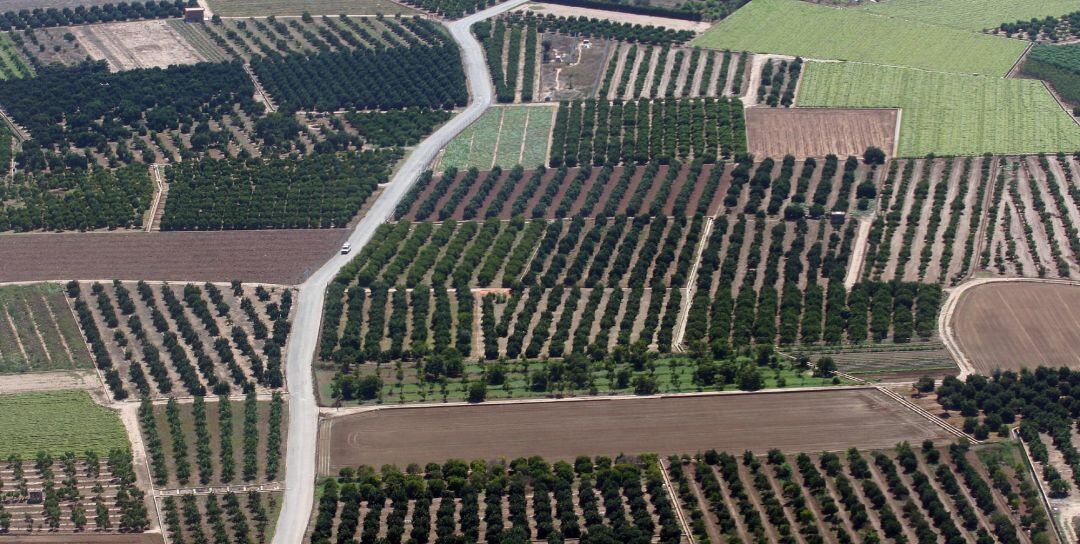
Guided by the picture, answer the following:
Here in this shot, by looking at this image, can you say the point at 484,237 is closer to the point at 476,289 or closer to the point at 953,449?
the point at 476,289

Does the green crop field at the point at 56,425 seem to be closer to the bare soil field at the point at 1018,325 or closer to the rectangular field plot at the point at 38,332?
the rectangular field plot at the point at 38,332

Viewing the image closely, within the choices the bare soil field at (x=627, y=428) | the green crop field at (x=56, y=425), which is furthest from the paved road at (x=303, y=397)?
the green crop field at (x=56, y=425)

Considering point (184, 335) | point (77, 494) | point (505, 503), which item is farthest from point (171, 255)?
point (505, 503)

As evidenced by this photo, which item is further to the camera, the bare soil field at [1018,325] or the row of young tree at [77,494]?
the bare soil field at [1018,325]

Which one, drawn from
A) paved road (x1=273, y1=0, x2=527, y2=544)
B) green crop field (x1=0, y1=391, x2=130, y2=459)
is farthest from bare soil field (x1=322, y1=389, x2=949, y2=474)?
green crop field (x1=0, y1=391, x2=130, y2=459)

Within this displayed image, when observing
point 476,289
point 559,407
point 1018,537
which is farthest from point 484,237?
point 1018,537

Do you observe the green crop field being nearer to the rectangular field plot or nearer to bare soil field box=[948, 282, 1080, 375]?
the rectangular field plot

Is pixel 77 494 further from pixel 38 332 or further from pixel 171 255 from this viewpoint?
pixel 171 255
